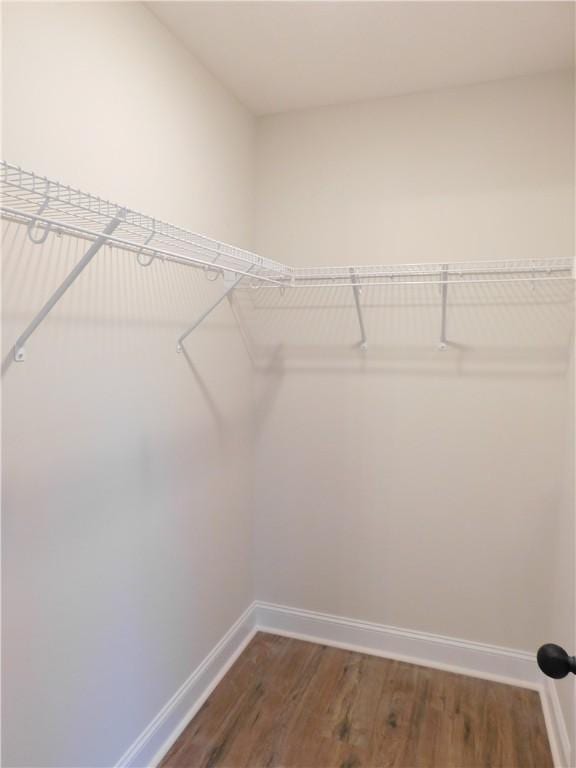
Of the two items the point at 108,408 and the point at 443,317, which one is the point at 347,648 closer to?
the point at 443,317

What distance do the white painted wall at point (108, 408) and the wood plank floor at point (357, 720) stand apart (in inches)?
10.4

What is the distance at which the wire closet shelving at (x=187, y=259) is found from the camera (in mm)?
1152

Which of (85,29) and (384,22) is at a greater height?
(384,22)

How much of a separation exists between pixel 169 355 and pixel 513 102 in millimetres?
1730

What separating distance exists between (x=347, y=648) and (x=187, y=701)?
32.6 inches

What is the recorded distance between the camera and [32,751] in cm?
135

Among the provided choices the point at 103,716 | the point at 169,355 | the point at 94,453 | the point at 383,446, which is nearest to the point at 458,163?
the point at 383,446

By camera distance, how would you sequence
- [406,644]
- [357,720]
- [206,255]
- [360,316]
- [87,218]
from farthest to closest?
[406,644] < [360,316] < [357,720] < [206,255] < [87,218]

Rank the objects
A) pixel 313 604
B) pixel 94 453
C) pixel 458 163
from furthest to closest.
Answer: pixel 313 604
pixel 458 163
pixel 94 453

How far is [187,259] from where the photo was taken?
150 centimetres

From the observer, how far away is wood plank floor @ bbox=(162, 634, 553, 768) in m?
1.88

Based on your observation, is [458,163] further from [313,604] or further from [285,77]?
[313,604]

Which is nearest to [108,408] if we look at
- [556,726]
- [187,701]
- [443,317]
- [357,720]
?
[187,701]

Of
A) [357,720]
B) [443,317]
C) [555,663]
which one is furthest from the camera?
[443,317]
